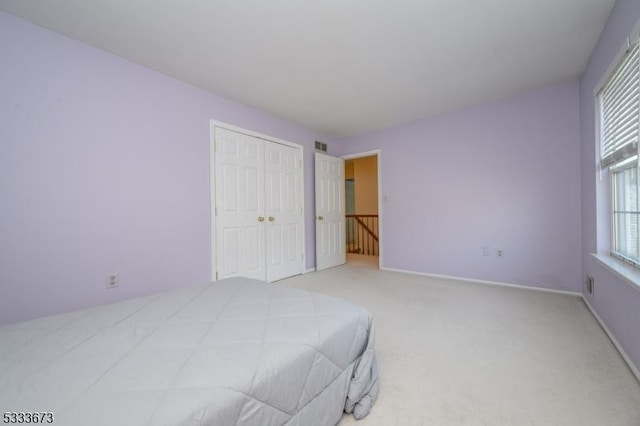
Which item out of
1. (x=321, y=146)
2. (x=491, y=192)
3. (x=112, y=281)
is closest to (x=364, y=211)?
(x=321, y=146)

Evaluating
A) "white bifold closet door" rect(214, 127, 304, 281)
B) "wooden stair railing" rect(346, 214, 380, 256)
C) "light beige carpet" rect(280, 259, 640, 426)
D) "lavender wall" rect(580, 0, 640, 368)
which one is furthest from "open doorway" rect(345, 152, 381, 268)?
"lavender wall" rect(580, 0, 640, 368)

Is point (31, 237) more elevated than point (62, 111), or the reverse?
point (62, 111)

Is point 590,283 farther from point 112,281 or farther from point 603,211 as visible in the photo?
point 112,281

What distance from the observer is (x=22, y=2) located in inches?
71.0

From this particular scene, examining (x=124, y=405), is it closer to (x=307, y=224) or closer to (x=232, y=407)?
(x=232, y=407)

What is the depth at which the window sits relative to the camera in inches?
67.1

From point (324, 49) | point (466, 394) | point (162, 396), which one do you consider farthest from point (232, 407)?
point (324, 49)

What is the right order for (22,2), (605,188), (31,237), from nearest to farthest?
1. (22,2)
2. (31,237)
3. (605,188)

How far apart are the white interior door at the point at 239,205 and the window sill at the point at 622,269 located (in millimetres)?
3475

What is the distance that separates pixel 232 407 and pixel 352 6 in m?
2.41

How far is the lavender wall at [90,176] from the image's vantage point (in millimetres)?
1932

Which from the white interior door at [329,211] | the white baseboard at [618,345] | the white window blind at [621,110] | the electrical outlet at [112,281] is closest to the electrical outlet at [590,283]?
the white baseboard at [618,345]

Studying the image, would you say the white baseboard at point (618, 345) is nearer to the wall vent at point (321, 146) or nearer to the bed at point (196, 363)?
the bed at point (196, 363)

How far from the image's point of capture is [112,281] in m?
2.34
